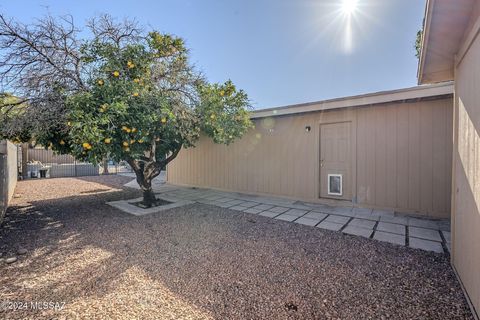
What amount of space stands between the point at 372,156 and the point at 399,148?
51cm

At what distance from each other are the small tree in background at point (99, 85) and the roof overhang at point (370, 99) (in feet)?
6.26

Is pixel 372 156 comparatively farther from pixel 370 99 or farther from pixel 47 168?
pixel 47 168

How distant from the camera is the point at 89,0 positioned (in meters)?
4.15

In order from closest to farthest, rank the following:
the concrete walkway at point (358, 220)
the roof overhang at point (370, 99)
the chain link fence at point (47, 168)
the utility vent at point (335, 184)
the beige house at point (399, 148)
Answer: the beige house at point (399, 148)
the concrete walkway at point (358, 220)
the roof overhang at point (370, 99)
the utility vent at point (335, 184)
the chain link fence at point (47, 168)

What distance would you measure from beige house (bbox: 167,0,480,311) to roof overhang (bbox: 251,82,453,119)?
16 millimetres

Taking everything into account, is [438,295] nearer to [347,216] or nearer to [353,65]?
[347,216]

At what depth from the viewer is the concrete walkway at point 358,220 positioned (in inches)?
127

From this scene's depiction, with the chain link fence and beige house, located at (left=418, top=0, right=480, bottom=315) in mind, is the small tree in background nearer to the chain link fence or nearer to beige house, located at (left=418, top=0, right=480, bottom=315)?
beige house, located at (left=418, top=0, right=480, bottom=315)

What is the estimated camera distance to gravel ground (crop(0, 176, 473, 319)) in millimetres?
1777

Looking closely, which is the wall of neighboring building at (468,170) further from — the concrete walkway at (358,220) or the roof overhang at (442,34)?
the concrete walkway at (358,220)

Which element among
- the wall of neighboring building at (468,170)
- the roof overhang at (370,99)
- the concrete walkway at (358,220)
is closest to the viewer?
the wall of neighboring building at (468,170)

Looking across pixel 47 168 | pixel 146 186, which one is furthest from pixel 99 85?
pixel 47 168

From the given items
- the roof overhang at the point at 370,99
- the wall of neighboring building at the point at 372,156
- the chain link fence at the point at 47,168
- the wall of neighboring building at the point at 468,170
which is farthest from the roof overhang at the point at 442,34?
the chain link fence at the point at 47,168

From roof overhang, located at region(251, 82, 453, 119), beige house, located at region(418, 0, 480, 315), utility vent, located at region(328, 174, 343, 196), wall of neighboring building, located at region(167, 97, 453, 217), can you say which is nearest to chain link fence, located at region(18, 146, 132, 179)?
wall of neighboring building, located at region(167, 97, 453, 217)
